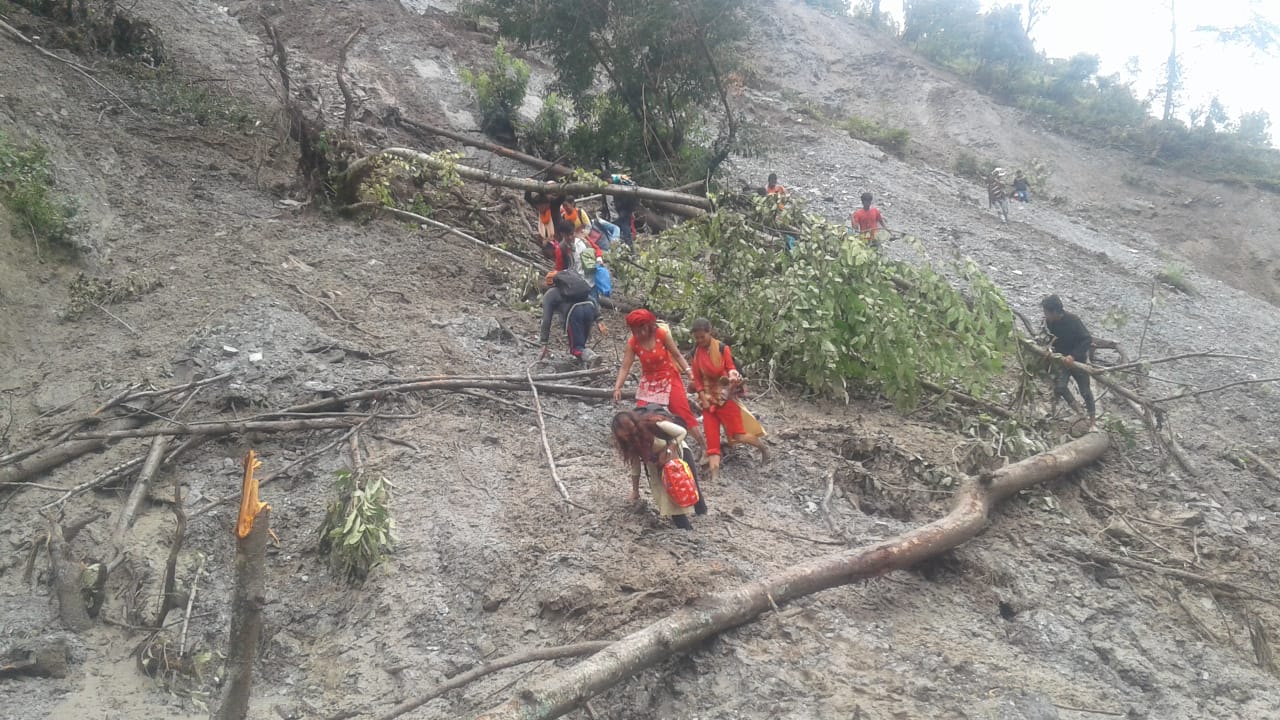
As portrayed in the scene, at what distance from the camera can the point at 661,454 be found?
14.8ft

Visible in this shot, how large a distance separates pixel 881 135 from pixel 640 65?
33.6 ft

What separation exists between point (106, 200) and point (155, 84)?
10.6 feet

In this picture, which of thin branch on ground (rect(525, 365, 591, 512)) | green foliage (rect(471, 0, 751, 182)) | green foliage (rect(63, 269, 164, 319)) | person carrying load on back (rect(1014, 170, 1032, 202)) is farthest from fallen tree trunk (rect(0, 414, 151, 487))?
person carrying load on back (rect(1014, 170, 1032, 202))

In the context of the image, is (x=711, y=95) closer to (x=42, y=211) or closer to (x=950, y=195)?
(x=950, y=195)

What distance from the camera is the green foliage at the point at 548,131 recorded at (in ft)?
45.6

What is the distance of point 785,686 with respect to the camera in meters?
3.67

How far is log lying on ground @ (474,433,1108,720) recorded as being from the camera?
3.17m

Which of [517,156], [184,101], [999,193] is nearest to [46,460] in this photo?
[184,101]

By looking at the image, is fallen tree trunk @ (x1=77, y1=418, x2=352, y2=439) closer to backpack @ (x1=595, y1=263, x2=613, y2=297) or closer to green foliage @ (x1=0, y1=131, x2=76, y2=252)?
backpack @ (x1=595, y1=263, x2=613, y2=297)

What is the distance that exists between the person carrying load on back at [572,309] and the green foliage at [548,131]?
742 centimetres

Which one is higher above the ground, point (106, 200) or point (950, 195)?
point (950, 195)

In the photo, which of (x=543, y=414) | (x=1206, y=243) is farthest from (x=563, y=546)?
(x=1206, y=243)

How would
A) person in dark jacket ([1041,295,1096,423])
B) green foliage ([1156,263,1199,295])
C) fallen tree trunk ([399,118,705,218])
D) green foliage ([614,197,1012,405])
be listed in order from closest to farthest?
1. green foliage ([614,197,1012,405])
2. person in dark jacket ([1041,295,1096,423])
3. fallen tree trunk ([399,118,705,218])
4. green foliage ([1156,263,1199,295])

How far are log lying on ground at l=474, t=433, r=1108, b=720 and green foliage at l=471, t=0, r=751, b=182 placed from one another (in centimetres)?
856
